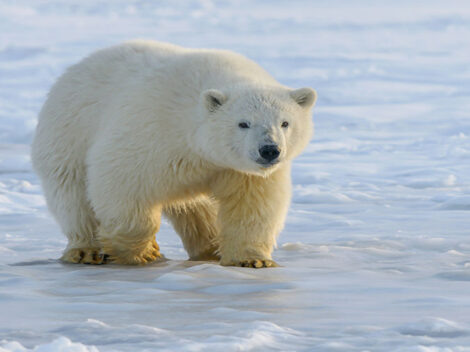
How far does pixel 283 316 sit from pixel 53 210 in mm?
3090

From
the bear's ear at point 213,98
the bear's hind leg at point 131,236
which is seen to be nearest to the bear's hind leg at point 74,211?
the bear's hind leg at point 131,236

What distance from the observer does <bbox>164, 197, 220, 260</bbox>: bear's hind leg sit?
22.1 feet

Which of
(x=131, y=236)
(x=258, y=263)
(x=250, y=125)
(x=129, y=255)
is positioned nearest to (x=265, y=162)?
(x=250, y=125)

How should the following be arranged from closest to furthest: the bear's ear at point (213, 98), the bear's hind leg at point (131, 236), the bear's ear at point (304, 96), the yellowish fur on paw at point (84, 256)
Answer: the bear's ear at point (213, 98)
the bear's ear at point (304, 96)
the bear's hind leg at point (131, 236)
the yellowish fur on paw at point (84, 256)

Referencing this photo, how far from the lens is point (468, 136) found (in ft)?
54.6

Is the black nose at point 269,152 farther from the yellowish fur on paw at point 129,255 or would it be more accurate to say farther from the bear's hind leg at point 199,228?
the bear's hind leg at point 199,228

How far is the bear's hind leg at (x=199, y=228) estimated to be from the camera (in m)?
6.75

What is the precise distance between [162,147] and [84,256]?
4.00 ft

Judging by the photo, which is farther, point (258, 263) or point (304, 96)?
point (258, 263)

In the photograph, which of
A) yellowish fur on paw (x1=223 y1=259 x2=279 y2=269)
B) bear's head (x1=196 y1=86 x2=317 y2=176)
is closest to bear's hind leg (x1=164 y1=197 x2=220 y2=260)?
yellowish fur on paw (x1=223 y1=259 x2=279 y2=269)

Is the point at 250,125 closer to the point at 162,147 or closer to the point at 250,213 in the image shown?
the point at 162,147

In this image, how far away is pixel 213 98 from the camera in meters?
5.46

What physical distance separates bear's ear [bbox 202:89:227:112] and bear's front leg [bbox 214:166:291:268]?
0.53 metres

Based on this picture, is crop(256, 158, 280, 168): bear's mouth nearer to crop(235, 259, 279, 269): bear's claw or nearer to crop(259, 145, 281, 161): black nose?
crop(259, 145, 281, 161): black nose
